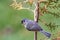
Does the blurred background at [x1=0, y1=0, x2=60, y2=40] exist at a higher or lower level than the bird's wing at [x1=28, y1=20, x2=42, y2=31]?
lower

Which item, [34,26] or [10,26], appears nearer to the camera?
[34,26]

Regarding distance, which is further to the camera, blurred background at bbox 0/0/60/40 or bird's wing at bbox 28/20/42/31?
blurred background at bbox 0/0/60/40

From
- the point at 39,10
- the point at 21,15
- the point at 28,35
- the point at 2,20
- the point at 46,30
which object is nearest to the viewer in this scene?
the point at 39,10

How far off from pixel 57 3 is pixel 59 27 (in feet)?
0.44

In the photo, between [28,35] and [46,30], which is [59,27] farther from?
[28,35]

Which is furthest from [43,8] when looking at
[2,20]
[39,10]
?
[2,20]

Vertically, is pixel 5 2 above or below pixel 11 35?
above

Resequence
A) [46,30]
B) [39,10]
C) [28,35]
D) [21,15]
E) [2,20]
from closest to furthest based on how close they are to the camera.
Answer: [39,10]
[46,30]
[21,15]
[28,35]
[2,20]

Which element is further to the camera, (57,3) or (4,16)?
(4,16)

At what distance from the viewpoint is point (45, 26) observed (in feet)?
4.18

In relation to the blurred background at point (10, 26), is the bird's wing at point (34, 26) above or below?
above

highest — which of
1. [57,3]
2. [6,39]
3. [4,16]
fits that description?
[57,3]

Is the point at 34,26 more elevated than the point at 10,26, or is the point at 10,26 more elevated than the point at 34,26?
the point at 34,26

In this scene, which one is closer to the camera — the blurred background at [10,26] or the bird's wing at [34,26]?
the bird's wing at [34,26]
